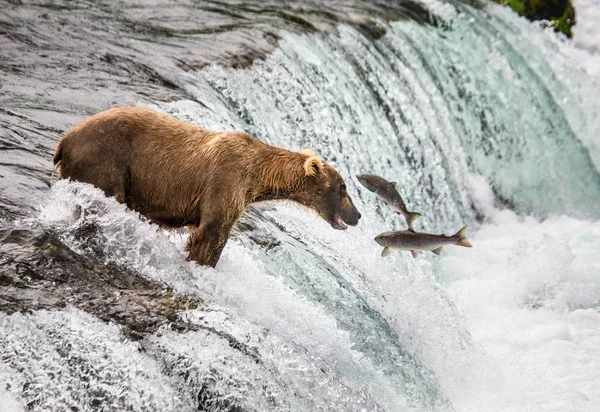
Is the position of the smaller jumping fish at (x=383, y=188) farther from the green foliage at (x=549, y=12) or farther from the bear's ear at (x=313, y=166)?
the green foliage at (x=549, y=12)

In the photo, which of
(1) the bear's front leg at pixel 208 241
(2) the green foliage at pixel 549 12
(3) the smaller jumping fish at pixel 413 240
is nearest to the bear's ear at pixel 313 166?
(1) the bear's front leg at pixel 208 241

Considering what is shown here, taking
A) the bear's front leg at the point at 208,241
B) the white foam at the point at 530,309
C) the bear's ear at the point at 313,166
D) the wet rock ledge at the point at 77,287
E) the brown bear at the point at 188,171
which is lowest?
the white foam at the point at 530,309

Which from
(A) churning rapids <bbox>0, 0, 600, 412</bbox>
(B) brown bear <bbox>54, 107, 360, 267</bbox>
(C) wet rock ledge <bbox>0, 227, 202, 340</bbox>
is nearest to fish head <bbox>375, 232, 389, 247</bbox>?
(A) churning rapids <bbox>0, 0, 600, 412</bbox>

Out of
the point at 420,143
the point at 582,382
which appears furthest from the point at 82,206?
the point at 420,143

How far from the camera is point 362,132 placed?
8.30 m

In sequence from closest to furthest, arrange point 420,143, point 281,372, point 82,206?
1. point 281,372
2. point 82,206
3. point 420,143

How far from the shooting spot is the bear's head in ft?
16.0

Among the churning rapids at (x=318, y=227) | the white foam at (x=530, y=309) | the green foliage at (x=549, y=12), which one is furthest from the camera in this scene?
the green foliage at (x=549, y=12)

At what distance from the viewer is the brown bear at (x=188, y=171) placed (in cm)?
445

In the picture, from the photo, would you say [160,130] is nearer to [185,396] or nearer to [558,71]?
[185,396]

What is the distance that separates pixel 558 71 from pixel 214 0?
484 cm

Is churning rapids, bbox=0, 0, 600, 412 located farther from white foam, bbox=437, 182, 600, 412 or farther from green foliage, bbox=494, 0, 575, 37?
green foliage, bbox=494, 0, 575, 37

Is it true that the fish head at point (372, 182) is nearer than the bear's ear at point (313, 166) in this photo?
No

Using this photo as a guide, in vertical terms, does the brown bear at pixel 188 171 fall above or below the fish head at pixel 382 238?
above
